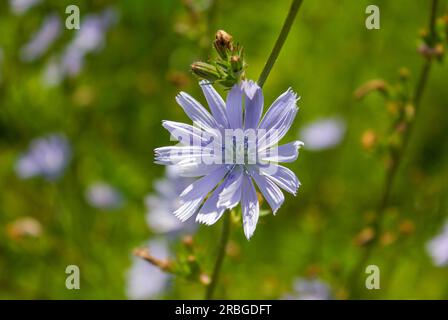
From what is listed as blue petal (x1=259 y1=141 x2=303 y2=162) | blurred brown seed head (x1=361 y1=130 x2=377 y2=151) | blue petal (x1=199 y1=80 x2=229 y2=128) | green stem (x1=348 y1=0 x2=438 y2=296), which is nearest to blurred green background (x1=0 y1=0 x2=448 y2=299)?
green stem (x1=348 y1=0 x2=438 y2=296)

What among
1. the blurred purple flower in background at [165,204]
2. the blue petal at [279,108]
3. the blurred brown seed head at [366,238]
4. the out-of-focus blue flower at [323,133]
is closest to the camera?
the blue petal at [279,108]

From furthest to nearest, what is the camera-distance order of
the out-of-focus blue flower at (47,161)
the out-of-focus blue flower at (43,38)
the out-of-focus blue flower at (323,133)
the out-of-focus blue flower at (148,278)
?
the out-of-focus blue flower at (323,133)
the out-of-focus blue flower at (43,38)
the out-of-focus blue flower at (47,161)
the out-of-focus blue flower at (148,278)

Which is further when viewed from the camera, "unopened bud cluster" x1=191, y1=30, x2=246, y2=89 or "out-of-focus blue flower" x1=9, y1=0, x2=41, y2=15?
"out-of-focus blue flower" x1=9, y1=0, x2=41, y2=15

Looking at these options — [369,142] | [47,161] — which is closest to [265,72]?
[369,142]

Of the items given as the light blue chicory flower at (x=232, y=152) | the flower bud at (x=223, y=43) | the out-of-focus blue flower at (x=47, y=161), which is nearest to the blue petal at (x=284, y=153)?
the light blue chicory flower at (x=232, y=152)

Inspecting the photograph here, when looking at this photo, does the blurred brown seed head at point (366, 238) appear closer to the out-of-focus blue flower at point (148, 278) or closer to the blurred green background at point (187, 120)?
the blurred green background at point (187, 120)

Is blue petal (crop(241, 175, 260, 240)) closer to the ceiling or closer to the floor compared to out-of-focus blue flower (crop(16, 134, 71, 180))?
closer to the floor

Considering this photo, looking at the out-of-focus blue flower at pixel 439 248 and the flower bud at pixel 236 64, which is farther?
the out-of-focus blue flower at pixel 439 248

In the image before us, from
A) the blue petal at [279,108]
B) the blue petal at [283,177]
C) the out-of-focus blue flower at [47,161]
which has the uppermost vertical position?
the out-of-focus blue flower at [47,161]

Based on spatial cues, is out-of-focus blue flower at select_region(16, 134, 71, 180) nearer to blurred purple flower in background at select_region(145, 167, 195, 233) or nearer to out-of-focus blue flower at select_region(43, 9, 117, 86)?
out-of-focus blue flower at select_region(43, 9, 117, 86)
